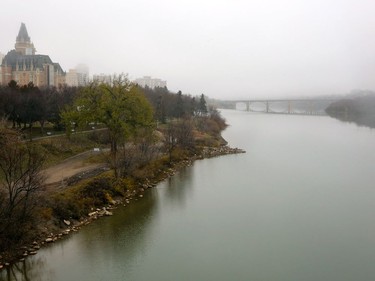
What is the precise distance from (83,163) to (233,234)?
7.51m

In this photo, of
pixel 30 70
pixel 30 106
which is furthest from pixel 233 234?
pixel 30 70

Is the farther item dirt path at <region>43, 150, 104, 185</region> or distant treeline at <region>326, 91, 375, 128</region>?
distant treeline at <region>326, 91, 375, 128</region>

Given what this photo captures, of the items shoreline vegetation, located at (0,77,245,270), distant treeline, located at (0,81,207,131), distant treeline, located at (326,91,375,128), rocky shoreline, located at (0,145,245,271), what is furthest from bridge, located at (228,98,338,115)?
rocky shoreline, located at (0,145,245,271)

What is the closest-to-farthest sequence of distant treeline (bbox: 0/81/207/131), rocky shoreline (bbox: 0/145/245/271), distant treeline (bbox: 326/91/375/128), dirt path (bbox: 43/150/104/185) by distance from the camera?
rocky shoreline (bbox: 0/145/245/271)
dirt path (bbox: 43/150/104/185)
distant treeline (bbox: 0/81/207/131)
distant treeline (bbox: 326/91/375/128)

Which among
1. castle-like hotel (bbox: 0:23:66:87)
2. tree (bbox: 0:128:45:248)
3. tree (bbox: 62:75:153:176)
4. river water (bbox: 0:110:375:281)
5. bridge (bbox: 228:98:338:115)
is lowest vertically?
river water (bbox: 0:110:375:281)

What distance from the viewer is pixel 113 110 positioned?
16.2 meters

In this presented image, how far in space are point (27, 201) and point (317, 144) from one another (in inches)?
827

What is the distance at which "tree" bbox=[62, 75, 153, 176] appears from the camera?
1625 centimetres

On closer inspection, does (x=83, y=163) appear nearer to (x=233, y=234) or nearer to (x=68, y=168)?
(x=68, y=168)

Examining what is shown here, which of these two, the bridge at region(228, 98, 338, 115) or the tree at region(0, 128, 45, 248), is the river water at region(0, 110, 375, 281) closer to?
the tree at region(0, 128, 45, 248)

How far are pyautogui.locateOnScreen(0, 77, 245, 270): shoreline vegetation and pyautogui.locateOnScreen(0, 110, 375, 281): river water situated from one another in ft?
1.92

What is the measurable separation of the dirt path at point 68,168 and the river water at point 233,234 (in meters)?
2.47

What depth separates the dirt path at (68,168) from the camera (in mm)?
12883

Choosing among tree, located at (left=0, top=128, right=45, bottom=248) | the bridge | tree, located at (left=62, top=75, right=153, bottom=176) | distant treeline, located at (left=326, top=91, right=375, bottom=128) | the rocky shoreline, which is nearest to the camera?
the rocky shoreline
